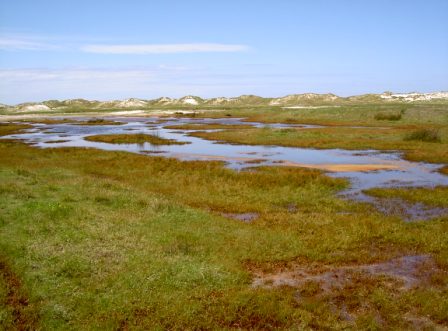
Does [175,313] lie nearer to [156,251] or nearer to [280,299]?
[280,299]

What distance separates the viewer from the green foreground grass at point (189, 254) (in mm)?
11336

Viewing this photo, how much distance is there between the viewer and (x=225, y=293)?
41.3 feet

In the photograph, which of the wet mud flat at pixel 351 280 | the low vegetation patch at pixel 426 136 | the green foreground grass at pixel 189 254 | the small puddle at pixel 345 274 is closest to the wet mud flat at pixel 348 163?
the green foreground grass at pixel 189 254

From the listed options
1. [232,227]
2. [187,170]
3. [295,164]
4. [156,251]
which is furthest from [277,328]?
[295,164]

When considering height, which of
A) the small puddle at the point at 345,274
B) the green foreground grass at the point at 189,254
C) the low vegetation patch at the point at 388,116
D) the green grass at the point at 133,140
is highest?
the low vegetation patch at the point at 388,116

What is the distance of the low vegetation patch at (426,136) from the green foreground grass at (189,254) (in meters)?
31.9

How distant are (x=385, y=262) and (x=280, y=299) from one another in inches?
212

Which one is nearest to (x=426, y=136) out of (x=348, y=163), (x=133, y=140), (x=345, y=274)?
(x=348, y=163)

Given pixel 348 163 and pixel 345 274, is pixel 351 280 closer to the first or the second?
pixel 345 274

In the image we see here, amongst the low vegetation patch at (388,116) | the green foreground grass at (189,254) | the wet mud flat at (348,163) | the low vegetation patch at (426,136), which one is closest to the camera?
the green foreground grass at (189,254)

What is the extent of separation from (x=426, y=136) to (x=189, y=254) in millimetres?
47872

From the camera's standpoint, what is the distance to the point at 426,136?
5353 cm

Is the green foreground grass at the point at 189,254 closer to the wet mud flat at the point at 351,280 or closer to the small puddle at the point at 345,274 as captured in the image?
the wet mud flat at the point at 351,280

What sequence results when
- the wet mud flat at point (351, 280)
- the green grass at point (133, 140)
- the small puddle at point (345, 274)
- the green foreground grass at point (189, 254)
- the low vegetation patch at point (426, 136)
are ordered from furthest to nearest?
the green grass at point (133, 140) → the low vegetation patch at point (426, 136) → the small puddle at point (345, 274) → the wet mud flat at point (351, 280) → the green foreground grass at point (189, 254)
